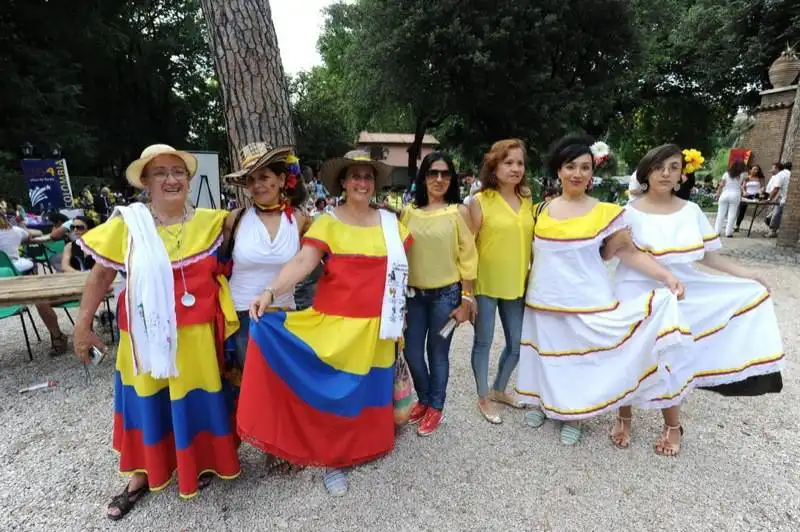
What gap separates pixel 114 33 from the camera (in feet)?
61.9

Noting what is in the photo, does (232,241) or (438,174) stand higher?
(438,174)

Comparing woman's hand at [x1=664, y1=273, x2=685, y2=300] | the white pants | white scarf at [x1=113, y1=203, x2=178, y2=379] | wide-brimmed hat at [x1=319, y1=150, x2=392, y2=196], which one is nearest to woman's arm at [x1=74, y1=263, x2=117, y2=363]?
white scarf at [x1=113, y1=203, x2=178, y2=379]

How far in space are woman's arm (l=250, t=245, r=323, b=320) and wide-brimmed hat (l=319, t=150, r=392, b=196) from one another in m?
0.48

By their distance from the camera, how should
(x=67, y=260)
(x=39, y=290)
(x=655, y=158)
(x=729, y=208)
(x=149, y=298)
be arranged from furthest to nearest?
1. (x=729, y=208)
2. (x=67, y=260)
3. (x=39, y=290)
4. (x=655, y=158)
5. (x=149, y=298)

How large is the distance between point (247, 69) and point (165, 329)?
238cm

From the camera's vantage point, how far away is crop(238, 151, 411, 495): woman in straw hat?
2.30 m

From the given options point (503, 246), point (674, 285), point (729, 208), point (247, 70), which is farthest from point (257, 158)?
point (729, 208)

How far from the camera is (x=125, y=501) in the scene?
2.37 m

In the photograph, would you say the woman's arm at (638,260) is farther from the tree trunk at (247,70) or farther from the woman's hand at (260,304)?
the tree trunk at (247,70)

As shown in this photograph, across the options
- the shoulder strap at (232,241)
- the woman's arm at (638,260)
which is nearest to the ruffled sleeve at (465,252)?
the woman's arm at (638,260)

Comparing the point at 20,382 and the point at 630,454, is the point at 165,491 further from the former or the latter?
the point at 630,454

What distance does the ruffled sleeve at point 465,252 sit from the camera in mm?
2730

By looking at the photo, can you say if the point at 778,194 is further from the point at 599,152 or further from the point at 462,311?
the point at 462,311

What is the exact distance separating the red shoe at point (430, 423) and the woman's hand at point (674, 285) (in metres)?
1.71
